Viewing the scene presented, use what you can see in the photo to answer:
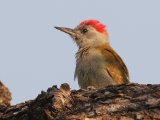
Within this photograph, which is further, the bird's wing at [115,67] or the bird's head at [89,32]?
the bird's head at [89,32]

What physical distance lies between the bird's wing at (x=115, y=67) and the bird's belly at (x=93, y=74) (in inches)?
4.8

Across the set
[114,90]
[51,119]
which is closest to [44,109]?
[51,119]

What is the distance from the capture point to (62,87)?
5184 mm

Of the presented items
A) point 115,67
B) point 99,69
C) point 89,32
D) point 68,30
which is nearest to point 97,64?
point 99,69

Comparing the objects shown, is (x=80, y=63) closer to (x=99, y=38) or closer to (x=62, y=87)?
(x=99, y=38)

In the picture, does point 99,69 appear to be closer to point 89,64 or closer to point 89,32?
point 89,64

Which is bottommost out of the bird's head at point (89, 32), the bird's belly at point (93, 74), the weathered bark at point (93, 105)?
the weathered bark at point (93, 105)

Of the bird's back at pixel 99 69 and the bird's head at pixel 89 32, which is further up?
the bird's head at pixel 89 32

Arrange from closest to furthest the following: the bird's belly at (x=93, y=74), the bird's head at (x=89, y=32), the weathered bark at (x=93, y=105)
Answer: the weathered bark at (x=93, y=105), the bird's belly at (x=93, y=74), the bird's head at (x=89, y=32)

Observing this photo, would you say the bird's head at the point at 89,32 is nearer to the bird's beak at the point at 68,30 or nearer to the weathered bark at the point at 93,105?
the bird's beak at the point at 68,30

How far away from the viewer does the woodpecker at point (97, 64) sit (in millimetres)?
8882

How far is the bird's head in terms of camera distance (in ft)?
35.7

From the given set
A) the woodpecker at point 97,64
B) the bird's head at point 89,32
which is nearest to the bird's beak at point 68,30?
the bird's head at point 89,32

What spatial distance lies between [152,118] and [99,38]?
623 cm
